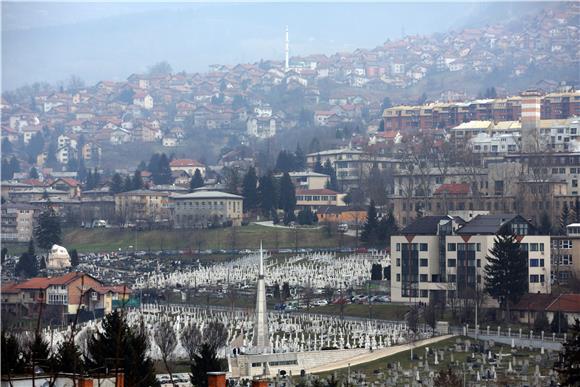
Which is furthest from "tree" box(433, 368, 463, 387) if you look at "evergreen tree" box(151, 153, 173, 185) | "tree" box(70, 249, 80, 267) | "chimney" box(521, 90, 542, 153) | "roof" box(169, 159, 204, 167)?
"roof" box(169, 159, 204, 167)

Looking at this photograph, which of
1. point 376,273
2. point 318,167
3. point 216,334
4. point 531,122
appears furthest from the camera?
point 318,167

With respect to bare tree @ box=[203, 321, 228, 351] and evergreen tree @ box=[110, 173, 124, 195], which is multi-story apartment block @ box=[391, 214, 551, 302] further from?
evergreen tree @ box=[110, 173, 124, 195]

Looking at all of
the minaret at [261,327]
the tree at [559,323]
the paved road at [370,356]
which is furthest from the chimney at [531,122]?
the paved road at [370,356]

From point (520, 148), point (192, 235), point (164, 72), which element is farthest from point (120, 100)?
point (192, 235)

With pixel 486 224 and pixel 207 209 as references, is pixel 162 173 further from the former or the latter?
pixel 486 224

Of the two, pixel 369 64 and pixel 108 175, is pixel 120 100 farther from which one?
pixel 108 175

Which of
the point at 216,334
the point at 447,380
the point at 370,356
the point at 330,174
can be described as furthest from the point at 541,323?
the point at 330,174
